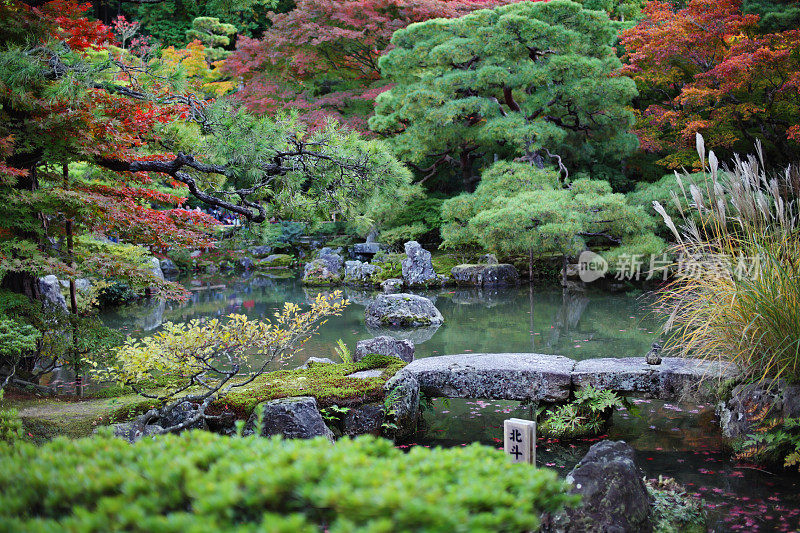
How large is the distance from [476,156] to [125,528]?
1474 centimetres

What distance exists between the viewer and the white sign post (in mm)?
2939

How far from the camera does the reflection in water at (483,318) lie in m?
7.05

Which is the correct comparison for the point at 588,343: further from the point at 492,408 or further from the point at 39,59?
the point at 39,59

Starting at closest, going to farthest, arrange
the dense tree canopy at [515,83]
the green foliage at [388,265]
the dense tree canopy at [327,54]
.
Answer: the dense tree canopy at [515,83]
the green foliage at [388,265]
the dense tree canopy at [327,54]

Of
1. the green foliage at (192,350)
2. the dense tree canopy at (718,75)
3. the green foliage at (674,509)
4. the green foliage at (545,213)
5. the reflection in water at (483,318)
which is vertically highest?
the dense tree canopy at (718,75)

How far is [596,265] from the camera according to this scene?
12.0 meters

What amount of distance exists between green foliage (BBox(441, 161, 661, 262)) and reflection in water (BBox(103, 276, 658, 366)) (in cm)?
109

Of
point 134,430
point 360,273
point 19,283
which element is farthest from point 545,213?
point 134,430

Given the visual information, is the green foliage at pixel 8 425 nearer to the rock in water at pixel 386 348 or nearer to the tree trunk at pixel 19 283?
the tree trunk at pixel 19 283

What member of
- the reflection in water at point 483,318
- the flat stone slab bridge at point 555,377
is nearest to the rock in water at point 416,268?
the reflection in water at point 483,318

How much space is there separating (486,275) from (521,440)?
9706 mm

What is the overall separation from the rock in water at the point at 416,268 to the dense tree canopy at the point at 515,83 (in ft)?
7.66

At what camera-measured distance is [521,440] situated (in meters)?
2.96

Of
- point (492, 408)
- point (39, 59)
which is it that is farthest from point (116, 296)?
point (492, 408)
